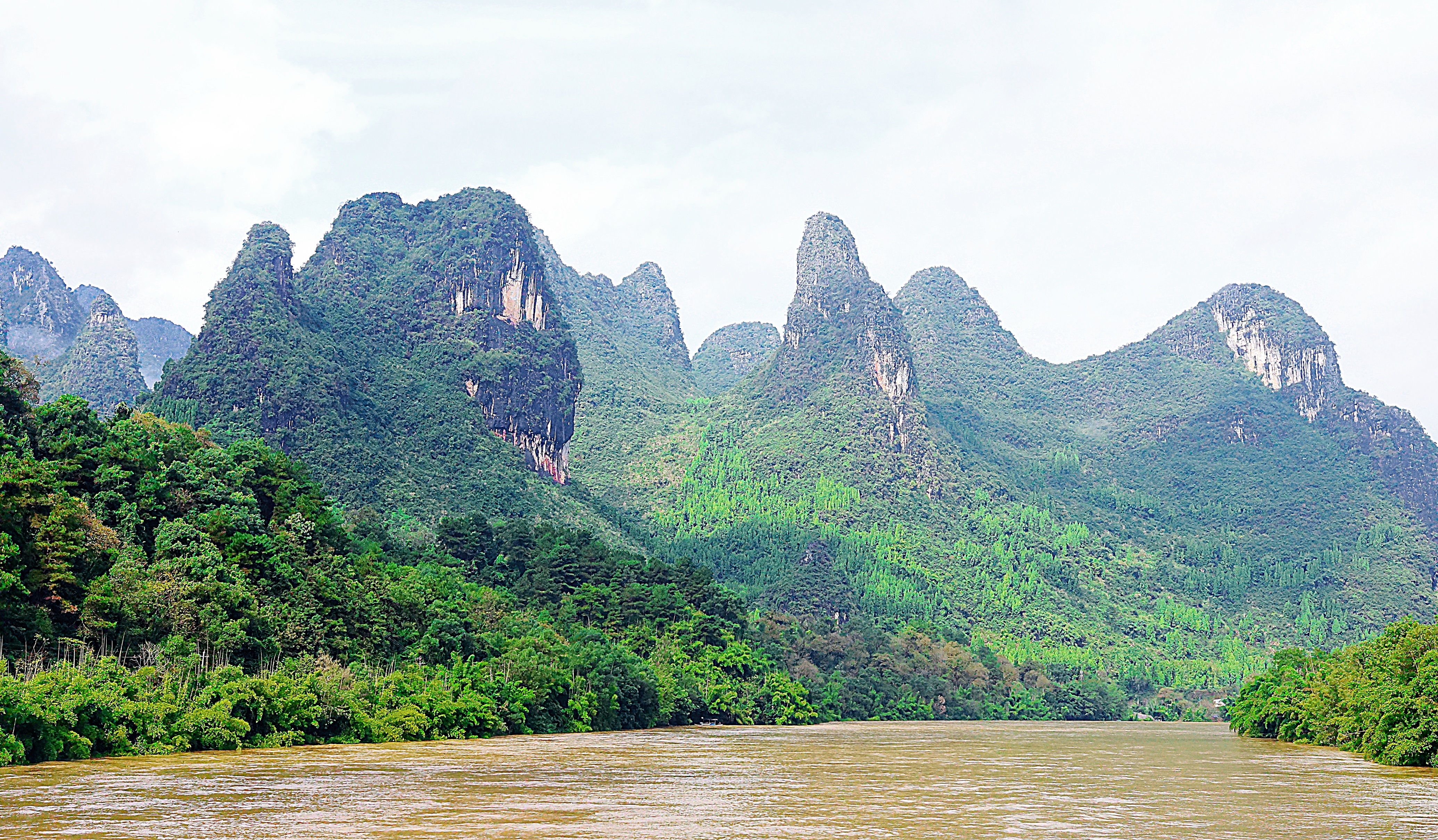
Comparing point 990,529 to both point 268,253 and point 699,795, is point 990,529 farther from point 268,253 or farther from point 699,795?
point 699,795

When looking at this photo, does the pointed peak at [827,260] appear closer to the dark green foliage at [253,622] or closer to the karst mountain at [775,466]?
the karst mountain at [775,466]

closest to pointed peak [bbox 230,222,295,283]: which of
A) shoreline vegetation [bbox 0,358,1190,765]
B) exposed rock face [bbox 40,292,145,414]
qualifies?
exposed rock face [bbox 40,292,145,414]

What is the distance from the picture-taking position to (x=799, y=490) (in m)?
166

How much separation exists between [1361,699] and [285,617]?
36826mm

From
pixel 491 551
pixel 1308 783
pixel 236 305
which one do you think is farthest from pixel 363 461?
pixel 1308 783

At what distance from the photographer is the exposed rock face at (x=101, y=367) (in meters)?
129

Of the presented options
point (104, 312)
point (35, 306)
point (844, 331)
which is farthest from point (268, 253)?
point (844, 331)

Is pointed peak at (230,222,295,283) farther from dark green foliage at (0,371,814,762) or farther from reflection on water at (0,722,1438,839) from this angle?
reflection on water at (0,722,1438,839)

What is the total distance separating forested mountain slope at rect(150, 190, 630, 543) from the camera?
326 feet

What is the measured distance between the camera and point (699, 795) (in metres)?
25.8

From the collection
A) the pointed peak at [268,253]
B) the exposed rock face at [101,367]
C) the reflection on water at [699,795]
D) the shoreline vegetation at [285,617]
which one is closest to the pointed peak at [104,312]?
the exposed rock face at [101,367]

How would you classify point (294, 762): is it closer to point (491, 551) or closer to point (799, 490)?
point (491, 551)

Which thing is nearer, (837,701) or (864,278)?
(837,701)

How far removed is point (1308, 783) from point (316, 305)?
111040 millimetres
